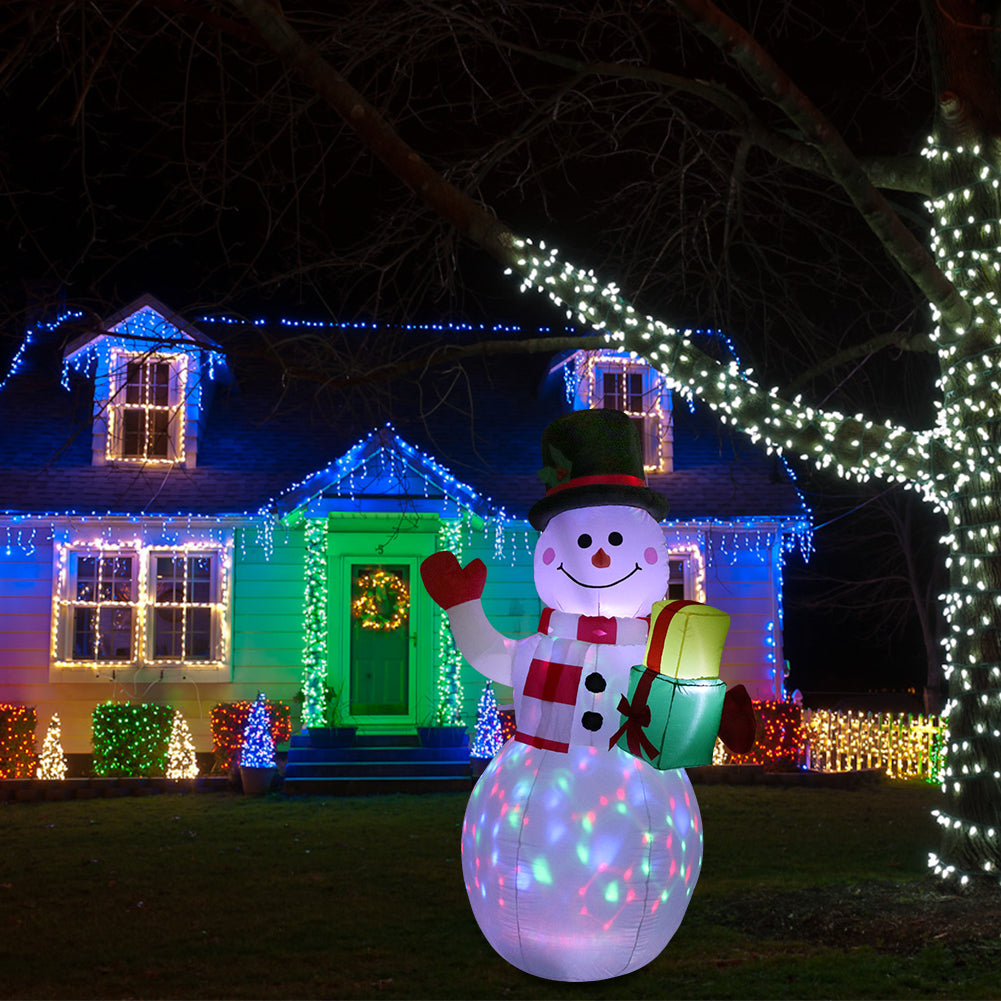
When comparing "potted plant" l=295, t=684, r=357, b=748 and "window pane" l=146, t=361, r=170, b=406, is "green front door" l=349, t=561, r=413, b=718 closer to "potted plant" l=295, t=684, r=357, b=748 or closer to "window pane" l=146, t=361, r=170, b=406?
"potted plant" l=295, t=684, r=357, b=748

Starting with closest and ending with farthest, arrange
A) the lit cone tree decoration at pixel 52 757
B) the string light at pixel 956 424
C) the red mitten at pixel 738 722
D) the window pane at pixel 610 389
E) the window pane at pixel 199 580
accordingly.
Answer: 1. the red mitten at pixel 738 722
2. the string light at pixel 956 424
3. the lit cone tree decoration at pixel 52 757
4. the window pane at pixel 199 580
5. the window pane at pixel 610 389

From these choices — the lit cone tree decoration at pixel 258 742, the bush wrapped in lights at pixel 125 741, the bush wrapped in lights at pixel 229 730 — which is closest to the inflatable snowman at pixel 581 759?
the lit cone tree decoration at pixel 258 742

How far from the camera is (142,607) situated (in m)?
14.8

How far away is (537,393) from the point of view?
664 inches

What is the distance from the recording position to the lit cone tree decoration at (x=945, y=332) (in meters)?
7.49

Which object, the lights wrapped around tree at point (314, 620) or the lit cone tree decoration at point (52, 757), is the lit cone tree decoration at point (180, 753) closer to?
the lit cone tree decoration at point (52, 757)

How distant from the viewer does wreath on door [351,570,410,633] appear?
591 inches

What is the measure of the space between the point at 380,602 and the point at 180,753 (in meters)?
3.10

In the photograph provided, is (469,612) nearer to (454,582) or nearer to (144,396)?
(454,582)

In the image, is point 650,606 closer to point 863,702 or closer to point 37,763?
point 37,763

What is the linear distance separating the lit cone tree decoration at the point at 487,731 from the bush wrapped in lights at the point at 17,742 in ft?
17.2

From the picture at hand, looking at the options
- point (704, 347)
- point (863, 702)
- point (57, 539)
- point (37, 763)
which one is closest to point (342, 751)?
point (37, 763)

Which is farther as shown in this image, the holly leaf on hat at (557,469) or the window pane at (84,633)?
the window pane at (84,633)

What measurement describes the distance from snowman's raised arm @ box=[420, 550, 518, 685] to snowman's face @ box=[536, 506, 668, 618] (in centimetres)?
36
